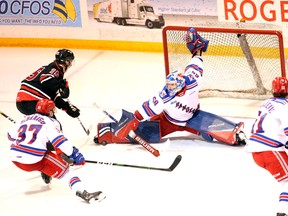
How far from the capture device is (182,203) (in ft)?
22.1

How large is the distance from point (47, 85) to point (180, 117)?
1.18m

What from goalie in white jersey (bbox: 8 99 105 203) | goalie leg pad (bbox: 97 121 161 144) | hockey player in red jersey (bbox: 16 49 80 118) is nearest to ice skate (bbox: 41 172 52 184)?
goalie in white jersey (bbox: 8 99 105 203)

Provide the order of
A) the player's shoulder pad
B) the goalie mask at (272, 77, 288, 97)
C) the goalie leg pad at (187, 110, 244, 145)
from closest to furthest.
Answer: the goalie mask at (272, 77, 288, 97), the player's shoulder pad, the goalie leg pad at (187, 110, 244, 145)

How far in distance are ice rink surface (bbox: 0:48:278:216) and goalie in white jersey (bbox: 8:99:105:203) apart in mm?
210

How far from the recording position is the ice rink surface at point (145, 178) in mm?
6688

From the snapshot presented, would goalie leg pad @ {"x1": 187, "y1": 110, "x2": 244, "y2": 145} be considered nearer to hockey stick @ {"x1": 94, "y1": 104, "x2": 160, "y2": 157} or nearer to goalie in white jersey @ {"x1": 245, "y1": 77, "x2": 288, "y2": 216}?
hockey stick @ {"x1": 94, "y1": 104, "x2": 160, "y2": 157}

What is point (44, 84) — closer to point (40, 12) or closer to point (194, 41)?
point (194, 41)

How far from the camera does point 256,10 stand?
30.7 ft

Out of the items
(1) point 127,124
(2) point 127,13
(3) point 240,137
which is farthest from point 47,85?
(2) point 127,13

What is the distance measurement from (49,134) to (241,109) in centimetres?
255

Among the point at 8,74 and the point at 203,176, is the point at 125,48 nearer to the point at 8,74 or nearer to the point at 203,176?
the point at 8,74

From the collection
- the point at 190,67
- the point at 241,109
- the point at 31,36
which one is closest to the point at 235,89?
the point at 241,109

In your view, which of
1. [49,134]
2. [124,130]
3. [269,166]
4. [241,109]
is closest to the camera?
[269,166]

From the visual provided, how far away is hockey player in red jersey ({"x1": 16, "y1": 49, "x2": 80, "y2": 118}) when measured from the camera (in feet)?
25.3
